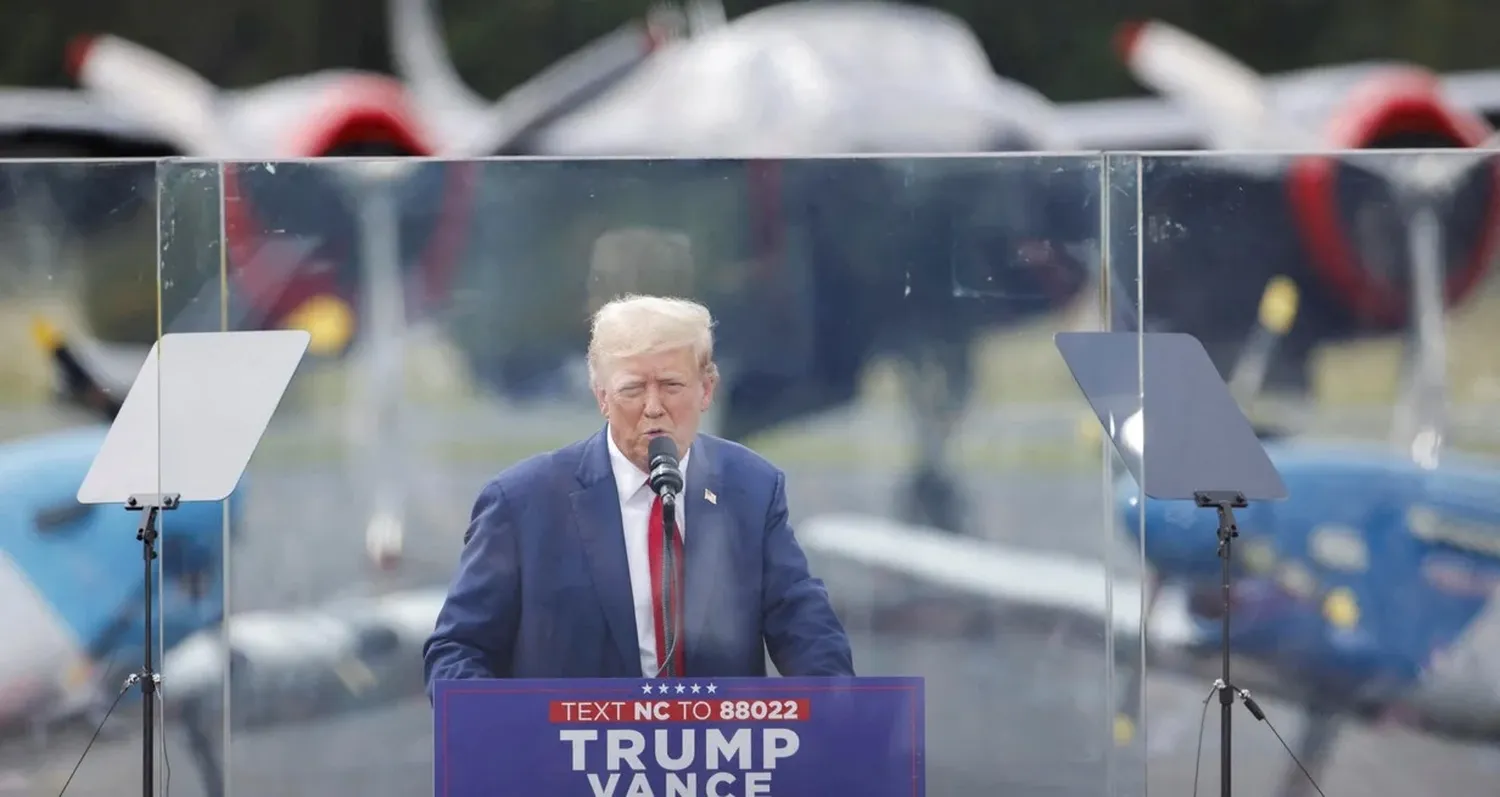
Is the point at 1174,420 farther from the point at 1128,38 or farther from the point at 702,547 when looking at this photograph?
the point at 1128,38

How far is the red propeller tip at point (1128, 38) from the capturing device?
4.05 metres

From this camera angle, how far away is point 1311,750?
3814 millimetres

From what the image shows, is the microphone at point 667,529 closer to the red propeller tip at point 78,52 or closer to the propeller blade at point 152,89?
the propeller blade at point 152,89

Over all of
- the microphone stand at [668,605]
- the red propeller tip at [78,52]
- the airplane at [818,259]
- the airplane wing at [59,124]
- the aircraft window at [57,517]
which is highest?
the red propeller tip at [78,52]

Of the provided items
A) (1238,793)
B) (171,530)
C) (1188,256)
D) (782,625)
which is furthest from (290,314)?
(1238,793)

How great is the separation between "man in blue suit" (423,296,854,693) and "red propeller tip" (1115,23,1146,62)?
1593mm

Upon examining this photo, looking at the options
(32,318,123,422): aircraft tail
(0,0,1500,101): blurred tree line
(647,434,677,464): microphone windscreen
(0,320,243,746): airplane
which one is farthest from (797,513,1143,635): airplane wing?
(32,318,123,422): aircraft tail

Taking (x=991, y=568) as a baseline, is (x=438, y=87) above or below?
above

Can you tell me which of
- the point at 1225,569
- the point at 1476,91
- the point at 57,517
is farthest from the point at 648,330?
the point at 1476,91

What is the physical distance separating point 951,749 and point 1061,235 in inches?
53.1

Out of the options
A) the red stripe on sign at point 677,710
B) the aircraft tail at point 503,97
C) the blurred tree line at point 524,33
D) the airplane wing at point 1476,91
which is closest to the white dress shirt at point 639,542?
the red stripe on sign at point 677,710

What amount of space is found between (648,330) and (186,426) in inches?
44.3

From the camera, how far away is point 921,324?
11.4 ft

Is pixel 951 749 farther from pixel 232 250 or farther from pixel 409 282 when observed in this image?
pixel 232 250
